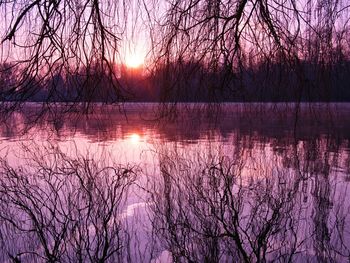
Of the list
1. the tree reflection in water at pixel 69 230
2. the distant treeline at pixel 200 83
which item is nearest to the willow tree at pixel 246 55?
the distant treeline at pixel 200 83

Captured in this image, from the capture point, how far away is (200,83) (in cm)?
219

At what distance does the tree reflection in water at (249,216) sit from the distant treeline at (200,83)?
0.51m

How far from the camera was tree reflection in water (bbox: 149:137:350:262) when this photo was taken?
411 cm

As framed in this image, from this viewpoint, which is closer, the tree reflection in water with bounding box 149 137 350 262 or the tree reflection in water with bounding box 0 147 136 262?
the tree reflection in water with bounding box 0 147 136 262

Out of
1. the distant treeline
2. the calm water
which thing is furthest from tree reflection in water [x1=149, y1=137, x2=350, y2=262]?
the distant treeline

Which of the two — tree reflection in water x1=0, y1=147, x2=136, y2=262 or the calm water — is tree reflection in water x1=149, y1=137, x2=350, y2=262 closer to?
the calm water

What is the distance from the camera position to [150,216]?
18.6 ft

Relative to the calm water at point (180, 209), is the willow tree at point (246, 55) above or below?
above

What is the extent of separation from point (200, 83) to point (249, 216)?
343 centimetres

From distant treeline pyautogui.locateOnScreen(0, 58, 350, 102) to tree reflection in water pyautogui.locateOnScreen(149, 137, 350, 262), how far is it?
0.51m

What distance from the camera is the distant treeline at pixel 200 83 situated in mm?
1869

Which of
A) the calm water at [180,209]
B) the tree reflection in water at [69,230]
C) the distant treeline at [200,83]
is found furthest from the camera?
the tree reflection in water at [69,230]

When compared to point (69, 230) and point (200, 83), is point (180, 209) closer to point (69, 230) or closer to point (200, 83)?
point (69, 230)

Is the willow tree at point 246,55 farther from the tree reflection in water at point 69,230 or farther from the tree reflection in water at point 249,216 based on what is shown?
the tree reflection in water at point 69,230
